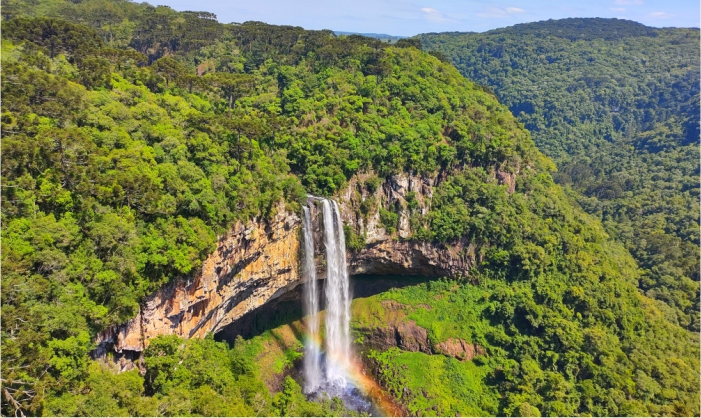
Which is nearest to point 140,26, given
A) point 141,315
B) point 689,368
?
point 141,315

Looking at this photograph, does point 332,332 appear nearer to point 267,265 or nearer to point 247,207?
point 267,265

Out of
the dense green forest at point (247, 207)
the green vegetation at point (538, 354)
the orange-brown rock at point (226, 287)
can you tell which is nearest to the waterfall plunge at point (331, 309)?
the orange-brown rock at point (226, 287)

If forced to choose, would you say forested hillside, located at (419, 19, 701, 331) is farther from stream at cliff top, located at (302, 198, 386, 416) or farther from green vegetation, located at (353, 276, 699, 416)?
stream at cliff top, located at (302, 198, 386, 416)

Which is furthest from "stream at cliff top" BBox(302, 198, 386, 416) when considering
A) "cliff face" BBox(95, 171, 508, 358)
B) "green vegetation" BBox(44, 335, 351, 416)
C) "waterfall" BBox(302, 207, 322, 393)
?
"green vegetation" BBox(44, 335, 351, 416)

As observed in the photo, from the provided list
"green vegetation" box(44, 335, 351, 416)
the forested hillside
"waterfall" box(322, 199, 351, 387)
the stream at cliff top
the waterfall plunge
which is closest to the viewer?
"green vegetation" box(44, 335, 351, 416)

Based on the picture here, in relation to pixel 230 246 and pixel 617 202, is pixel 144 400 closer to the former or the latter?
pixel 230 246

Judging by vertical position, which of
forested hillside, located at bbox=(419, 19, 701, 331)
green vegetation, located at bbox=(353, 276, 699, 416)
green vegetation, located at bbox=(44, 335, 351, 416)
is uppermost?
forested hillside, located at bbox=(419, 19, 701, 331)

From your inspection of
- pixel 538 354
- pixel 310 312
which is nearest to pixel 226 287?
pixel 310 312
